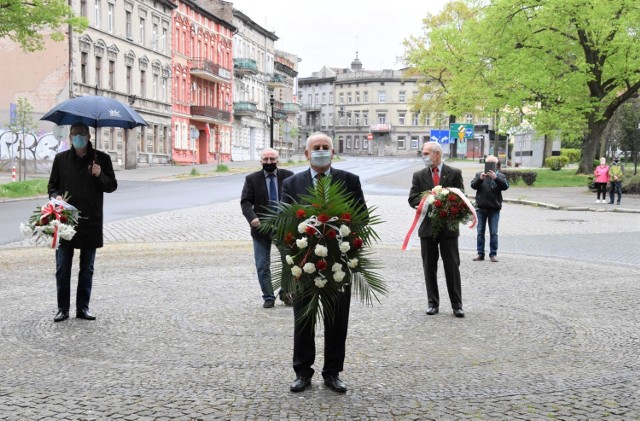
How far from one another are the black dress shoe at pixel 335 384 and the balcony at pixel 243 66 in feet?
246

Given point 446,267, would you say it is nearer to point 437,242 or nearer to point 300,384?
point 437,242

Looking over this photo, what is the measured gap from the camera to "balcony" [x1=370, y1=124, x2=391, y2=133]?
135 m

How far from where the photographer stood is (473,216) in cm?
Answer: 870

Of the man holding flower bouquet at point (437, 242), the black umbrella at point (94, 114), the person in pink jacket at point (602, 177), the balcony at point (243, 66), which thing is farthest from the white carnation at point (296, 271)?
the balcony at point (243, 66)

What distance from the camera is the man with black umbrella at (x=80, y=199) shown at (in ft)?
26.3

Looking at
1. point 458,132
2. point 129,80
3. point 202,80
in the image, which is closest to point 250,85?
point 202,80

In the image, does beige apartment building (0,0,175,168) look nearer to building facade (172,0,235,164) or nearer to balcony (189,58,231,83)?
building facade (172,0,235,164)

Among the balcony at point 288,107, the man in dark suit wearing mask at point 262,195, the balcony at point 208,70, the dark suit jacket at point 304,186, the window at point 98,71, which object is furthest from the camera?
the balcony at point 288,107

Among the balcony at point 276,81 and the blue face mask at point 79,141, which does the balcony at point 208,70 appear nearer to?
the balcony at point 276,81

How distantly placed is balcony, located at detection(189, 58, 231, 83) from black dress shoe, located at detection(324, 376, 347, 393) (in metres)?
63.2

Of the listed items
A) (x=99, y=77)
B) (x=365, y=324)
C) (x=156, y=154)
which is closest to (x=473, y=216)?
(x=365, y=324)

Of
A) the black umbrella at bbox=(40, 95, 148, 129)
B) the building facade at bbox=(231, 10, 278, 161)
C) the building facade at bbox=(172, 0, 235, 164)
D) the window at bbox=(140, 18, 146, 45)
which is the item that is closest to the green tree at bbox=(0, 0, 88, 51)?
the black umbrella at bbox=(40, 95, 148, 129)

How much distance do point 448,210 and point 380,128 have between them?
12750cm

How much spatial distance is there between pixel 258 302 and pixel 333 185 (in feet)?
13.4
